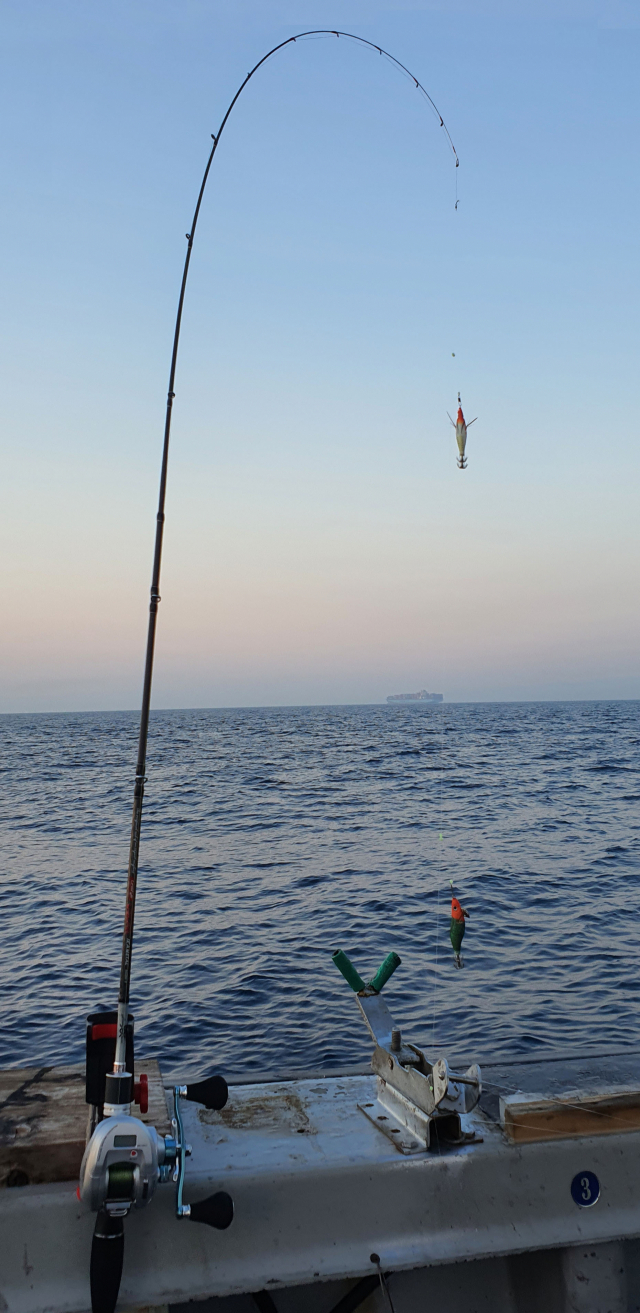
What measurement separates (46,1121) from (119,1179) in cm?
56

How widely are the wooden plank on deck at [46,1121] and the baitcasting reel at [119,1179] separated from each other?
0.15m

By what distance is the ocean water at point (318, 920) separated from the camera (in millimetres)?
8070

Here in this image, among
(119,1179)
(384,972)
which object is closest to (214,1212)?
(119,1179)

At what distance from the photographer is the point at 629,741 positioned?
167 ft

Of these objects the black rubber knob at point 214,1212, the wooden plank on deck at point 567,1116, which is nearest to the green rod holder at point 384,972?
the wooden plank on deck at point 567,1116

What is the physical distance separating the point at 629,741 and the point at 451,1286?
50.3 metres

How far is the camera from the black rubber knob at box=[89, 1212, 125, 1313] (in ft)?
8.87

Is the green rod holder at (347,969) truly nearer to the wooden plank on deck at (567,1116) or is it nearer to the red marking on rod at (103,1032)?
the wooden plank on deck at (567,1116)

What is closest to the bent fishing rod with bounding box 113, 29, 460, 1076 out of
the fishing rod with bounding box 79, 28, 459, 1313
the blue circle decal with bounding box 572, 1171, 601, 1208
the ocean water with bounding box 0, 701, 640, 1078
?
the fishing rod with bounding box 79, 28, 459, 1313

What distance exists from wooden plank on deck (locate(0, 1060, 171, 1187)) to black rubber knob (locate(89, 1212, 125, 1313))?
0.99ft

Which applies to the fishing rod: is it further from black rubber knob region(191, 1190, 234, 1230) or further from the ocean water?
the ocean water

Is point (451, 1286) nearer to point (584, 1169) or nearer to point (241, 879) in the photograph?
point (584, 1169)

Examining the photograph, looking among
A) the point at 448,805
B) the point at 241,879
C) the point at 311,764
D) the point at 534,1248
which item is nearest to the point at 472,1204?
the point at 534,1248

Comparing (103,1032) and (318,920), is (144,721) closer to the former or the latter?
(103,1032)
